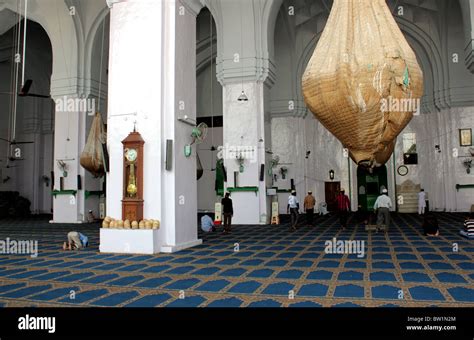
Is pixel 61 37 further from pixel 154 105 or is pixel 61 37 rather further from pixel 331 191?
pixel 331 191

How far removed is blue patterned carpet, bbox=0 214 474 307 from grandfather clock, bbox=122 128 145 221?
0.74 metres

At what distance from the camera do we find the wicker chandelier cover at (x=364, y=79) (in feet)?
6.16

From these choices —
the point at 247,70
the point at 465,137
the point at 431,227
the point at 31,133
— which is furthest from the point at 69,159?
the point at 465,137

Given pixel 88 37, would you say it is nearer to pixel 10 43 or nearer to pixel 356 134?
pixel 10 43

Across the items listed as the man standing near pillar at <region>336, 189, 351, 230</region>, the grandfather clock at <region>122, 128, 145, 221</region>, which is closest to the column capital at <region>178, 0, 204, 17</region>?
the grandfather clock at <region>122, 128, 145, 221</region>

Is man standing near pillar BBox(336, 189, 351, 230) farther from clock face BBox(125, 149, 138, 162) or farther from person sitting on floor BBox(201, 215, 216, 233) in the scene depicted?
clock face BBox(125, 149, 138, 162)

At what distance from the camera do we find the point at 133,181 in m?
6.27

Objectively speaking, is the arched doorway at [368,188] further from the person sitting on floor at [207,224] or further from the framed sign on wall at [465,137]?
the person sitting on floor at [207,224]

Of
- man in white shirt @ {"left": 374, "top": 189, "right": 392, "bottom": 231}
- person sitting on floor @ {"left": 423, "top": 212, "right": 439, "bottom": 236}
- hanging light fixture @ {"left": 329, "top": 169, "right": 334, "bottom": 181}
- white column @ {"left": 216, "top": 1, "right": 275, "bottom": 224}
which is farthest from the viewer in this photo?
hanging light fixture @ {"left": 329, "top": 169, "right": 334, "bottom": 181}

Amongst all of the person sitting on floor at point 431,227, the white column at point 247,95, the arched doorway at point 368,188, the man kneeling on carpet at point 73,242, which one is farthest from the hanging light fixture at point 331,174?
the man kneeling on carpet at point 73,242

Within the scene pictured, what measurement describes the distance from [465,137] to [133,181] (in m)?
11.6

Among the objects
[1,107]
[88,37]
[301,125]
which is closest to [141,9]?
[88,37]

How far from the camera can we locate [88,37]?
12.4 m

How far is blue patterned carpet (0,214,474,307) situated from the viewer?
3260mm
